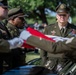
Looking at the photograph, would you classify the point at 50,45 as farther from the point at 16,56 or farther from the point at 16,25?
the point at 16,25

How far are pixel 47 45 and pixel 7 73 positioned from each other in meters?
0.74

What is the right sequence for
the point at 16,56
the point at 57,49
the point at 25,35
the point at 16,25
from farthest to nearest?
1. the point at 16,25
2. the point at 16,56
3. the point at 25,35
4. the point at 57,49

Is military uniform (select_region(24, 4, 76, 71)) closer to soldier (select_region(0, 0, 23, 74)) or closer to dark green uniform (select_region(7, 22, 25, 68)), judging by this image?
soldier (select_region(0, 0, 23, 74))

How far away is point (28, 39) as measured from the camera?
3504 mm

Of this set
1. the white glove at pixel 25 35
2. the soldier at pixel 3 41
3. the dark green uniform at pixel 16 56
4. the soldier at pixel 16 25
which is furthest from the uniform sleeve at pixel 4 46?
the soldier at pixel 16 25

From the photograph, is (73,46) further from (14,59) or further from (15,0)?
(15,0)

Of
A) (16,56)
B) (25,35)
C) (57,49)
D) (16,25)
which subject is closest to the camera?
(57,49)

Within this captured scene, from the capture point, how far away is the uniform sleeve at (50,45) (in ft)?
11.3

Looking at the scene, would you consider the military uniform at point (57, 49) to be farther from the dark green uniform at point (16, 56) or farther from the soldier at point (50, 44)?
the dark green uniform at point (16, 56)

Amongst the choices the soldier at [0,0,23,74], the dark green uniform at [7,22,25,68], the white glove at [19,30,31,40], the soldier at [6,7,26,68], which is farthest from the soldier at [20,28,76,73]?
the soldier at [6,7,26,68]

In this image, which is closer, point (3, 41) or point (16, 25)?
point (3, 41)

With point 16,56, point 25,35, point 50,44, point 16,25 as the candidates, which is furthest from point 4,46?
point 16,25

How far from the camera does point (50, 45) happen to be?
11.3 feet

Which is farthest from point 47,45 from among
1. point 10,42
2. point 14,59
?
point 14,59
